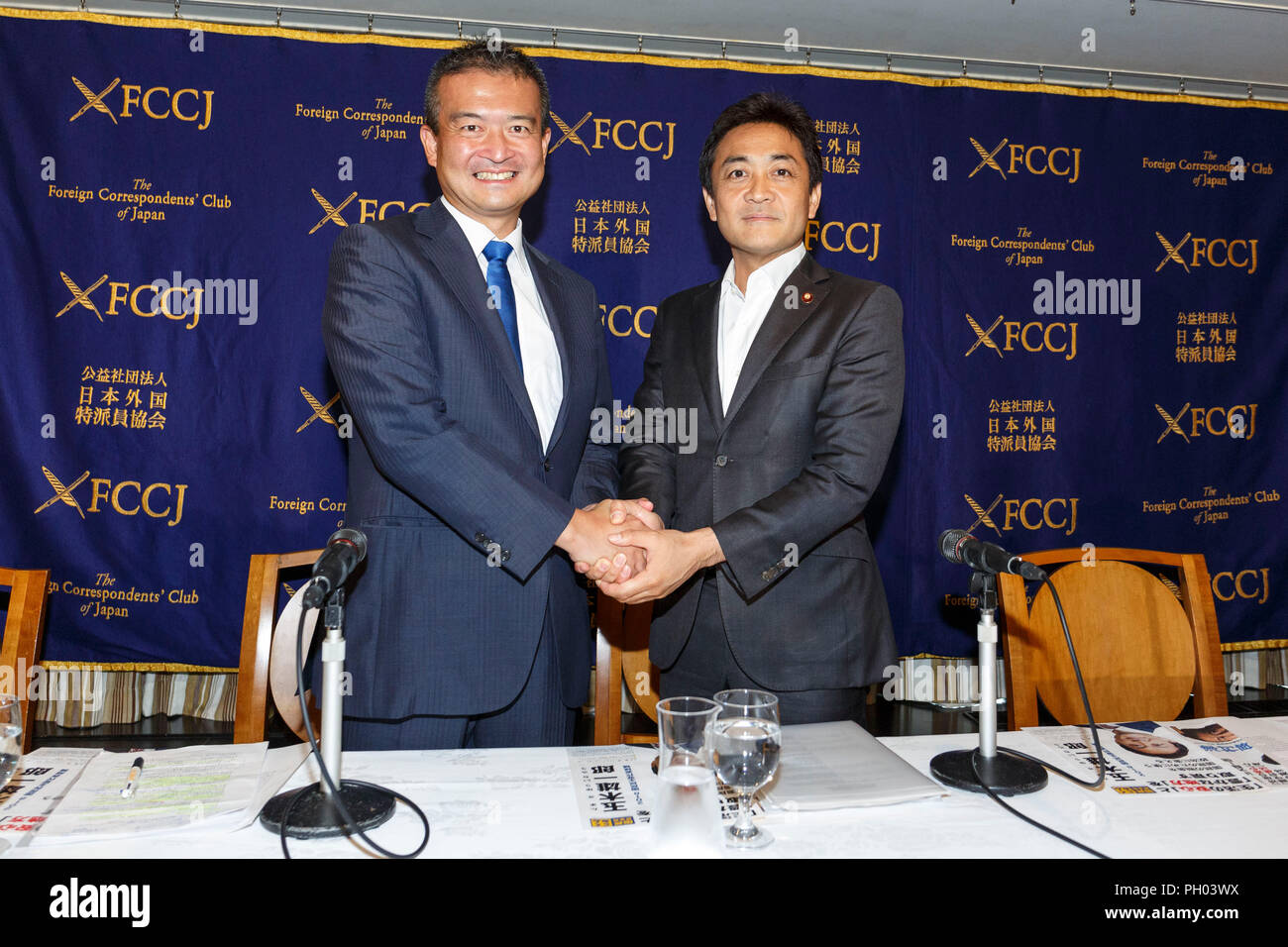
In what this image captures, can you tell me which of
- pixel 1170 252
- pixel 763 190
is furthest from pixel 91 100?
pixel 1170 252

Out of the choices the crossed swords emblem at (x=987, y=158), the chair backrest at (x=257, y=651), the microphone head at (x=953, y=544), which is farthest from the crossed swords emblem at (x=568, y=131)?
the microphone head at (x=953, y=544)

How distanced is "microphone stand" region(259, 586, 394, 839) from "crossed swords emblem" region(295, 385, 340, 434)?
222cm

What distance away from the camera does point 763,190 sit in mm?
1922

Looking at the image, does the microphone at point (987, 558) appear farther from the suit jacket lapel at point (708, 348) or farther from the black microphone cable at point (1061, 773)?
the suit jacket lapel at point (708, 348)

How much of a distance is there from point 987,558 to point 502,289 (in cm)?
106

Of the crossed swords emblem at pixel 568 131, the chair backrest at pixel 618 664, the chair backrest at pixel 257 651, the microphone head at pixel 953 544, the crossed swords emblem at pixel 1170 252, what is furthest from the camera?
the crossed swords emblem at pixel 1170 252

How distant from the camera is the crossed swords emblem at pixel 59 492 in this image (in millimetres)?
3057

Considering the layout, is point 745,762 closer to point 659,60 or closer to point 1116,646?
point 1116,646

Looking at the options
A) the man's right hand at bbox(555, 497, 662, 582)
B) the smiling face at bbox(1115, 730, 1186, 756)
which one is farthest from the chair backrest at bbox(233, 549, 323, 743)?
the smiling face at bbox(1115, 730, 1186, 756)

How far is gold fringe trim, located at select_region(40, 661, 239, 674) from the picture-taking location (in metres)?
3.09

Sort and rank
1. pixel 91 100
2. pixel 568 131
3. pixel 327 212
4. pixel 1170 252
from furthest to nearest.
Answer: pixel 1170 252
pixel 568 131
pixel 327 212
pixel 91 100

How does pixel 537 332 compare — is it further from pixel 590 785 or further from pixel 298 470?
pixel 298 470

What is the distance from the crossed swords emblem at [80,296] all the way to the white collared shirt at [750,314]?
234 centimetres

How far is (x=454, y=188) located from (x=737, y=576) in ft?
3.19
